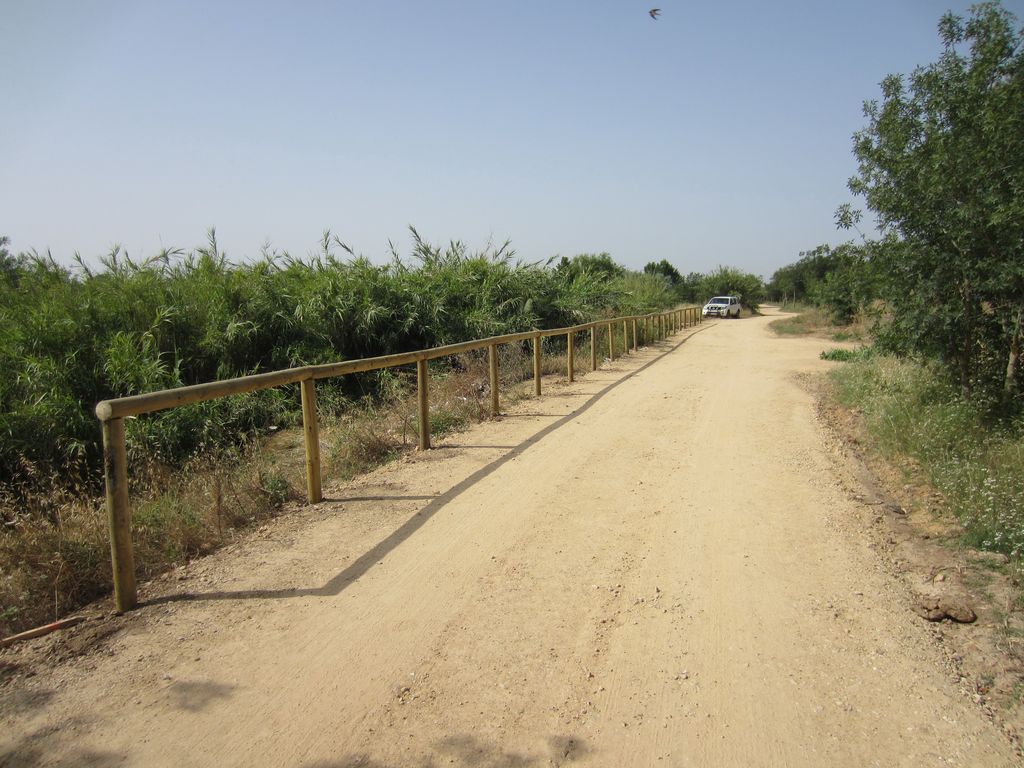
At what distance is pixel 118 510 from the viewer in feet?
12.1

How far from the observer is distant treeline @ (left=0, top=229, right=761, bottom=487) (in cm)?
1009

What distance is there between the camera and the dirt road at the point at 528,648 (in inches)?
105

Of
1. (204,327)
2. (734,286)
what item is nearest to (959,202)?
(204,327)

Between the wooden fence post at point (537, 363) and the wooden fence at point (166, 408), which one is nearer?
the wooden fence at point (166, 408)

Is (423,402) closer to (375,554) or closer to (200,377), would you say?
(375,554)

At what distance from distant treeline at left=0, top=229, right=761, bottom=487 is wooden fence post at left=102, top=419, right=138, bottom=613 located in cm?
356

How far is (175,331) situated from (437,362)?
5.74 metres

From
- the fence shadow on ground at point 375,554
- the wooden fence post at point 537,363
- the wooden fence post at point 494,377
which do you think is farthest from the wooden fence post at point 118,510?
the wooden fence post at point 537,363

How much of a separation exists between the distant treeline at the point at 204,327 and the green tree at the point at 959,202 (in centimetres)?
954

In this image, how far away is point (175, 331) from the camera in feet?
43.3

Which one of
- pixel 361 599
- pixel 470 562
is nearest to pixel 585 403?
pixel 470 562

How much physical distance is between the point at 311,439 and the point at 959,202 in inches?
355

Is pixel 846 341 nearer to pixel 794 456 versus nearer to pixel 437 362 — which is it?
pixel 437 362

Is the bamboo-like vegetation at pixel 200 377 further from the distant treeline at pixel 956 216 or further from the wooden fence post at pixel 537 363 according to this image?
the distant treeline at pixel 956 216
